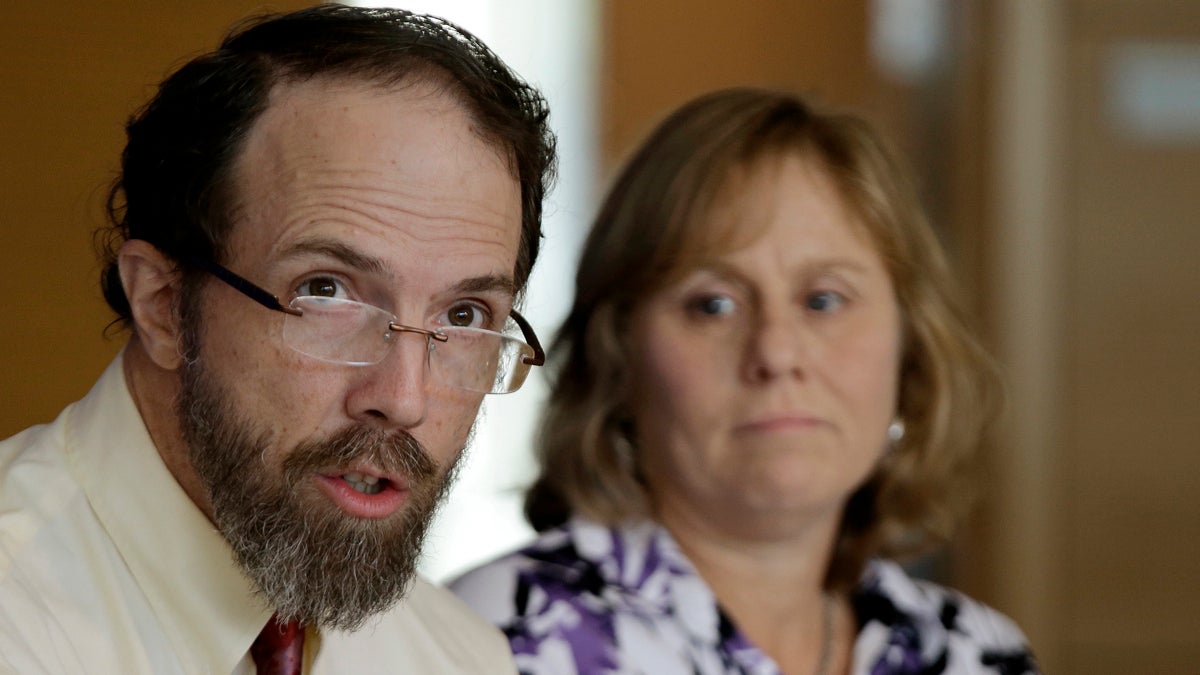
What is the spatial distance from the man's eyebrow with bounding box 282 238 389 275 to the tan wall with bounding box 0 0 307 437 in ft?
4.85

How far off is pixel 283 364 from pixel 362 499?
0.15 m

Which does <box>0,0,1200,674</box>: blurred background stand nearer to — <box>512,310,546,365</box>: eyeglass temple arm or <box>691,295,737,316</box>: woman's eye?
<box>691,295,737,316</box>: woman's eye

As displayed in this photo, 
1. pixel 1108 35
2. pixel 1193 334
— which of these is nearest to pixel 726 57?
pixel 1108 35

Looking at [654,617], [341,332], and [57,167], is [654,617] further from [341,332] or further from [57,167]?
[57,167]

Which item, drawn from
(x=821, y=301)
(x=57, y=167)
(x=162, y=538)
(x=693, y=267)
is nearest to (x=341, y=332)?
(x=162, y=538)

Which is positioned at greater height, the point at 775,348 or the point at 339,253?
the point at 339,253

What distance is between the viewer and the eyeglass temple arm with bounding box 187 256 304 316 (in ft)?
4.29

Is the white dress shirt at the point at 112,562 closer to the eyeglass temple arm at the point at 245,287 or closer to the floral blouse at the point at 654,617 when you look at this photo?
the eyeglass temple arm at the point at 245,287

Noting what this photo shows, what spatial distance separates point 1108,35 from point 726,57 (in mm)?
1090

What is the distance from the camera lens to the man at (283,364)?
129 centimetres

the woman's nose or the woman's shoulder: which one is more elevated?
the woman's nose

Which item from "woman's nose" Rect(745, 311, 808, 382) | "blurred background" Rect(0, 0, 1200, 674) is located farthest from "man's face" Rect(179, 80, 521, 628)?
"blurred background" Rect(0, 0, 1200, 674)

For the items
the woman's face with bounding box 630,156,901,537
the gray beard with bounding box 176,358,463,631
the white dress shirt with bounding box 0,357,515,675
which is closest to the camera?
the white dress shirt with bounding box 0,357,515,675

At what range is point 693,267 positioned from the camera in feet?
6.48
